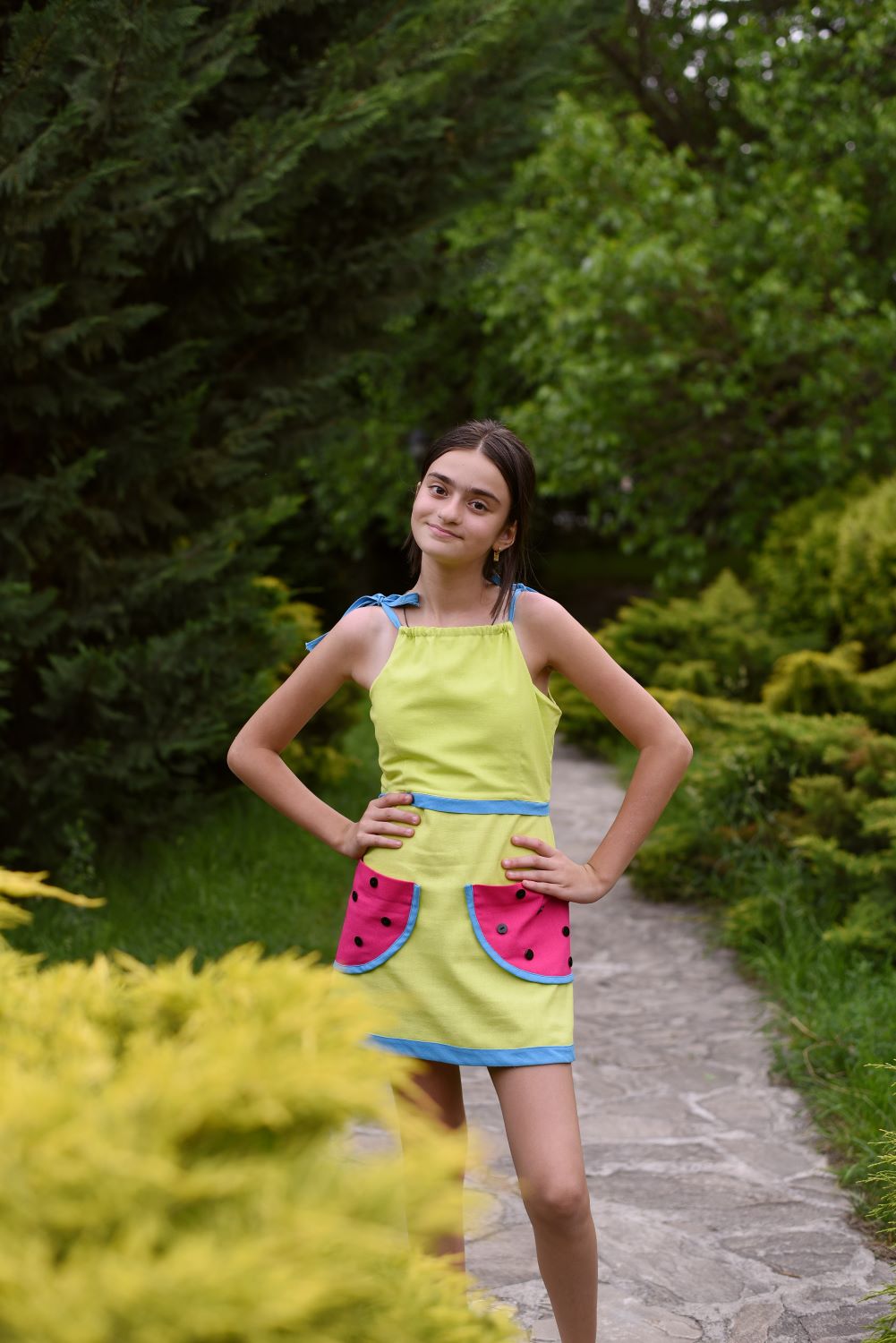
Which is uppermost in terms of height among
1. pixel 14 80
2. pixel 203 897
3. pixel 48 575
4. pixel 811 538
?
pixel 14 80

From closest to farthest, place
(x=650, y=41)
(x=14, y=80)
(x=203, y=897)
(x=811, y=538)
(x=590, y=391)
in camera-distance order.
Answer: (x=14, y=80) → (x=203, y=897) → (x=811, y=538) → (x=590, y=391) → (x=650, y=41)

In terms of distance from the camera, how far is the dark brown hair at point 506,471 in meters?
2.54

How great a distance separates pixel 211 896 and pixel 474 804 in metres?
3.42

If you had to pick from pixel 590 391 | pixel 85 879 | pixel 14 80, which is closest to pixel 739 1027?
pixel 85 879

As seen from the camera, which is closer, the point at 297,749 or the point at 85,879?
the point at 85,879

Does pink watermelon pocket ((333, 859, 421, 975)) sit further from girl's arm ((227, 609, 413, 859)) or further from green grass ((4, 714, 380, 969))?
green grass ((4, 714, 380, 969))

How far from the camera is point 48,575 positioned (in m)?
5.36

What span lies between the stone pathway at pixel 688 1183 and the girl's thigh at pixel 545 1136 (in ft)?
0.98

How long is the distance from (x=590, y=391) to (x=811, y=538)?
7.31 ft

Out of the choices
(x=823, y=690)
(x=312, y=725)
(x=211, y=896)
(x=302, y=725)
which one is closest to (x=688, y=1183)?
(x=302, y=725)

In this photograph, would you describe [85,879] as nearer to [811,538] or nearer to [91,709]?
[91,709]

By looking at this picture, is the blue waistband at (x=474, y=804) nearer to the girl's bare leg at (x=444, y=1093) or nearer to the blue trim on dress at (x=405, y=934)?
the blue trim on dress at (x=405, y=934)

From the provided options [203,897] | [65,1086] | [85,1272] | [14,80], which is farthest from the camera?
[203,897]

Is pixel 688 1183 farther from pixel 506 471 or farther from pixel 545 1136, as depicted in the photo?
pixel 506 471
